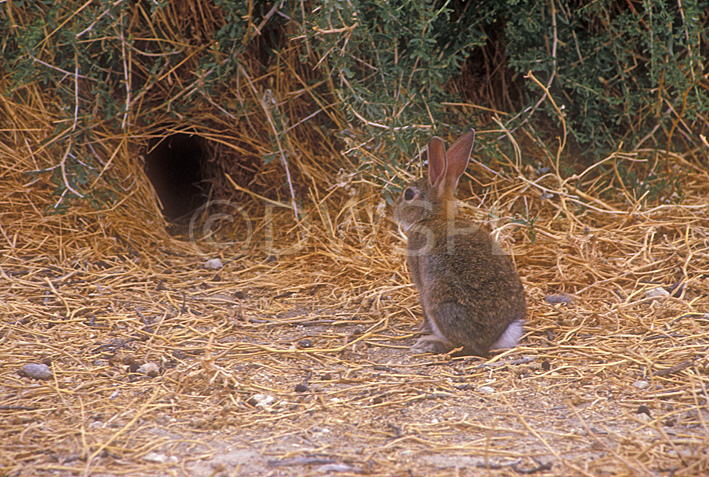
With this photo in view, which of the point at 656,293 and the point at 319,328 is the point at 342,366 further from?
the point at 656,293

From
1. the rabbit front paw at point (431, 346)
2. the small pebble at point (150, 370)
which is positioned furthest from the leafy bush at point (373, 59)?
the small pebble at point (150, 370)

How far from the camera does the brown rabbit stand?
3.33 meters

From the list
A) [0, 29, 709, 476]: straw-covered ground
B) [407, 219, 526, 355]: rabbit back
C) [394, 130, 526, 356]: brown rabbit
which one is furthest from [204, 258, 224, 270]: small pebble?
[407, 219, 526, 355]: rabbit back

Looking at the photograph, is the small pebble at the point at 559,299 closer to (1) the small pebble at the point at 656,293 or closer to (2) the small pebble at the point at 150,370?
(1) the small pebble at the point at 656,293

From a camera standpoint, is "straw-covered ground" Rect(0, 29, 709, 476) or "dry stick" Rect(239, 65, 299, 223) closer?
"straw-covered ground" Rect(0, 29, 709, 476)

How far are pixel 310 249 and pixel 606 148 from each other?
8.20ft

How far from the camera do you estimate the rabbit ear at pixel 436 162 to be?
3850 millimetres

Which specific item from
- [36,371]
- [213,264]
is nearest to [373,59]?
[213,264]

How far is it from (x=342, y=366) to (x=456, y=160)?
4.86 ft

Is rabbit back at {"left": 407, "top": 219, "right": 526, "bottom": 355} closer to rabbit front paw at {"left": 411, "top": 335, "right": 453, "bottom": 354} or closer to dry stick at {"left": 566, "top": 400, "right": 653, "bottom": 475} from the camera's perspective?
rabbit front paw at {"left": 411, "top": 335, "right": 453, "bottom": 354}

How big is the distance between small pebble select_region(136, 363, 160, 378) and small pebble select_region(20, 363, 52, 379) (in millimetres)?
409

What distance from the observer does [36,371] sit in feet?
10.0

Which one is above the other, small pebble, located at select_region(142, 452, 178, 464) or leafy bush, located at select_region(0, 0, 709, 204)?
leafy bush, located at select_region(0, 0, 709, 204)

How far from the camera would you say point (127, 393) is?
290 centimetres
